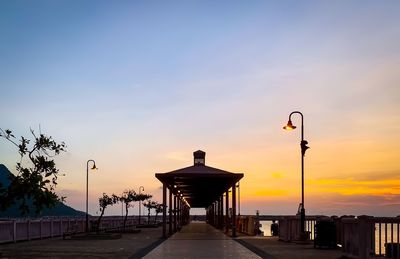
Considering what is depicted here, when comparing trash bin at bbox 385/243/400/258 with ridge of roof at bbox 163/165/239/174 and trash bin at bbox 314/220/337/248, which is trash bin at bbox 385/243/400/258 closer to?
trash bin at bbox 314/220/337/248

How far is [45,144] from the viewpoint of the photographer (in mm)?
19344

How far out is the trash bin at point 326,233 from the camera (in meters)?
27.1

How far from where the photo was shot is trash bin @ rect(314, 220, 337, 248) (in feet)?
89.0

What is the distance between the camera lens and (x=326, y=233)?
27219mm

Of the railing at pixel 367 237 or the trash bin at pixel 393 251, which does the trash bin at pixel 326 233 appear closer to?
the railing at pixel 367 237

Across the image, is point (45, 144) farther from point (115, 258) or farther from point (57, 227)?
point (57, 227)

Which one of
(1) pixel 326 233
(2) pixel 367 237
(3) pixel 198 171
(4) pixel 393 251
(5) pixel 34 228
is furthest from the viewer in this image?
(3) pixel 198 171

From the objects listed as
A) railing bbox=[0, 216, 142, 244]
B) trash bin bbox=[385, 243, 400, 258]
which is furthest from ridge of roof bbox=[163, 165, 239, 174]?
trash bin bbox=[385, 243, 400, 258]

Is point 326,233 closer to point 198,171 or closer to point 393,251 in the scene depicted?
point 393,251

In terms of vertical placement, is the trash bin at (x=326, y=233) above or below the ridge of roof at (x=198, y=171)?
below

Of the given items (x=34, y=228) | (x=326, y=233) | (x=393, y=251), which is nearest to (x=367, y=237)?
(x=393, y=251)

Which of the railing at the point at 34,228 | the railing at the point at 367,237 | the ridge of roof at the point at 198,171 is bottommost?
the railing at the point at 34,228

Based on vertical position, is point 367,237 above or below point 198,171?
below

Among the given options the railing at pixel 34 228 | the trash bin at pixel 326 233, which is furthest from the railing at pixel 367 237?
the railing at pixel 34 228
